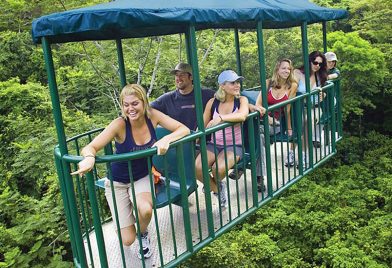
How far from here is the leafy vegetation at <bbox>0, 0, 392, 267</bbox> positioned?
23.9 feet

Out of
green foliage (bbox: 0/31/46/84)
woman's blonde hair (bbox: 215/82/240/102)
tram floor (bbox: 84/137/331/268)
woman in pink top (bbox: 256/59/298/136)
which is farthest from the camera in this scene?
green foliage (bbox: 0/31/46/84)

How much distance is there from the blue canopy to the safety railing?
736 millimetres

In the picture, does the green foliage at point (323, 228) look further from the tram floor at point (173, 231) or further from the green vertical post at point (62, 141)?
the green vertical post at point (62, 141)

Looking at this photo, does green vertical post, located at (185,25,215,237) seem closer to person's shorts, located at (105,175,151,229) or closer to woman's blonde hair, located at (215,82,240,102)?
person's shorts, located at (105,175,151,229)

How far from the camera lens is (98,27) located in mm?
2363

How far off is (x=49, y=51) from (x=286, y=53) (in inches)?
308

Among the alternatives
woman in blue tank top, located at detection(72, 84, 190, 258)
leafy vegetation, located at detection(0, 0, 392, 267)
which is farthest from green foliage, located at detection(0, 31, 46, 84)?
woman in blue tank top, located at detection(72, 84, 190, 258)

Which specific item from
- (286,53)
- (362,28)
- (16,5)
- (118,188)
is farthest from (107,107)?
(118,188)

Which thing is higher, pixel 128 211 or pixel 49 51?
pixel 49 51

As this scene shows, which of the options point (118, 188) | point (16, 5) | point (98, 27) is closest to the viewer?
point (98, 27)

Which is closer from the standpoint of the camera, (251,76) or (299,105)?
(299,105)

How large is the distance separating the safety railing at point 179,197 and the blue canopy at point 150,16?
0.74 m

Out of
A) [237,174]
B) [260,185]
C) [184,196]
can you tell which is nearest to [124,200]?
[184,196]

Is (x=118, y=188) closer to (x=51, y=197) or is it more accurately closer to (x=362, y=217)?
(x=51, y=197)
